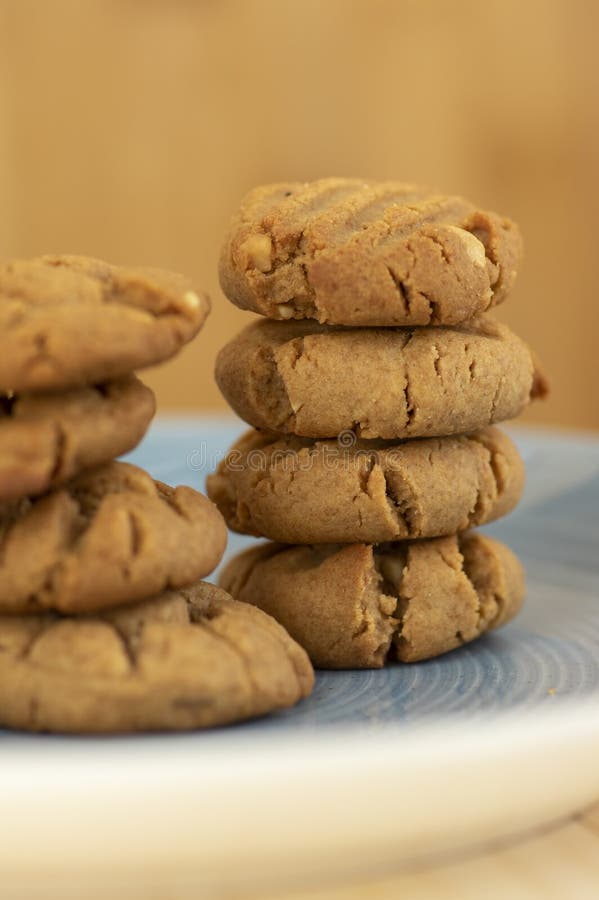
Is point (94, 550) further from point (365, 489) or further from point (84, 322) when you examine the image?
point (365, 489)

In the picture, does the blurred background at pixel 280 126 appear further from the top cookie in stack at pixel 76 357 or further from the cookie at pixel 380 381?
the top cookie in stack at pixel 76 357

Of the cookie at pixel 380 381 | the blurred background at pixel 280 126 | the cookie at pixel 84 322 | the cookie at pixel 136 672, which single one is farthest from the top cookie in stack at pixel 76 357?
the blurred background at pixel 280 126

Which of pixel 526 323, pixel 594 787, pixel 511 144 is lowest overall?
pixel 526 323

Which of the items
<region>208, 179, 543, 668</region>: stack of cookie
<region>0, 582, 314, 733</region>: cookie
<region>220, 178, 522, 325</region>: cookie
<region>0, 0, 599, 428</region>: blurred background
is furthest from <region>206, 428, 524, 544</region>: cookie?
<region>0, 0, 599, 428</region>: blurred background

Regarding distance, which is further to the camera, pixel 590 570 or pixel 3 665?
pixel 590 570

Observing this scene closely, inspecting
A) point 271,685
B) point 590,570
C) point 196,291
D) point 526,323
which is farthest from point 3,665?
point 526,323

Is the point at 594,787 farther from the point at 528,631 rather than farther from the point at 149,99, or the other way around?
the point at 149,99

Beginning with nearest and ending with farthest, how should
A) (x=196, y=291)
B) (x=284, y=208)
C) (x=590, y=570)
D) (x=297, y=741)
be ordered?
(x=297, y=741) → (x=196, y=291) → (x=284, y=208) → (x=590, y=570)
